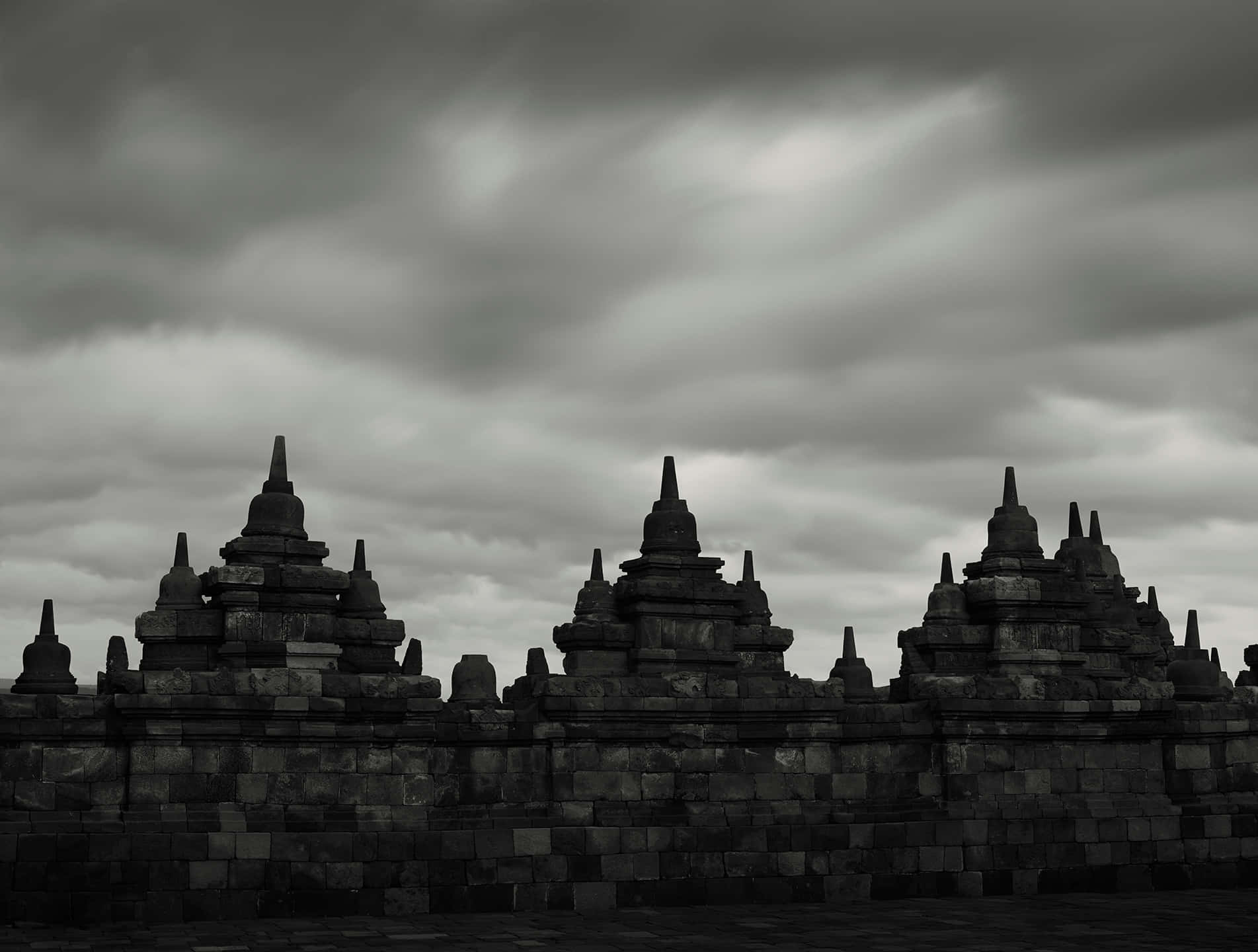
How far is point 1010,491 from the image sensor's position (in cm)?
2308

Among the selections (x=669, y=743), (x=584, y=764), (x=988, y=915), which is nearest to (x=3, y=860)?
(x=584, y=764)

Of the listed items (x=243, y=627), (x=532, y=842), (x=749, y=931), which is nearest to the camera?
(x=749, y=931)

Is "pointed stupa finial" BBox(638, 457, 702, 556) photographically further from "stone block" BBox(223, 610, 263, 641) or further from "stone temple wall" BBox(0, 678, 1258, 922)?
"stone block" BBox(223, 610, 263, 641)

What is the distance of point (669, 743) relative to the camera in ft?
64.6

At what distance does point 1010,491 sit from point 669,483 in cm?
576

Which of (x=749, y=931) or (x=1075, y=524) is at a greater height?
(x=1075, y=524)

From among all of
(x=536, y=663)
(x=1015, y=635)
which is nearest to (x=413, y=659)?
(x=536, y=663)

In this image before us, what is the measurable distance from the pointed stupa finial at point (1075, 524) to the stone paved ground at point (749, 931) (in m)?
10.6

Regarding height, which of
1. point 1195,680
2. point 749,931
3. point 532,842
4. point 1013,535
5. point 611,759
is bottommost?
point 749,931

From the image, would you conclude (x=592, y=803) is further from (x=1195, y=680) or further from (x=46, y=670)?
(x=1195, y=680)

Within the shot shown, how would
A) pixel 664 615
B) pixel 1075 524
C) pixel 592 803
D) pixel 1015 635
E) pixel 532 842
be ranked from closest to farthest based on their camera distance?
1. pixel 532 842
2. pixel 592 803
3. pixel 664 615
4. pixel 1015 635
5. pixel 1075 524

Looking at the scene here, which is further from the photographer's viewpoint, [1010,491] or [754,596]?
[754,596]

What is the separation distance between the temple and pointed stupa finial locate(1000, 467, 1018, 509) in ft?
0.14

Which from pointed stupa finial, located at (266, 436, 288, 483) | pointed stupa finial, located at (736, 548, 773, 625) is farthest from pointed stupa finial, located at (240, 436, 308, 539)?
pointed stupa finial, located at (736, 548, 773, 625)
